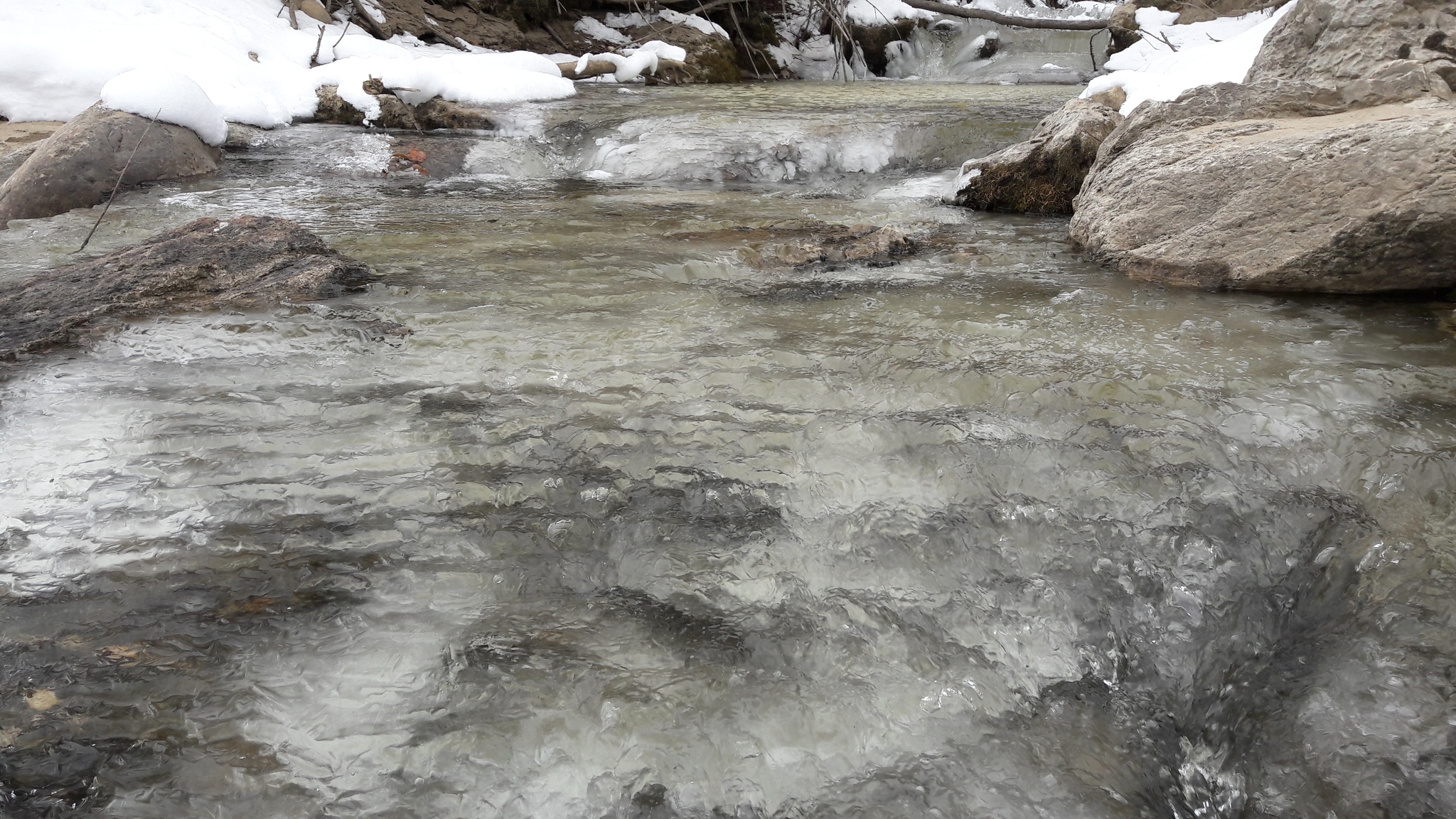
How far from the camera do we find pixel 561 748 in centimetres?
168

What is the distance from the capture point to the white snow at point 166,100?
6.09 metres

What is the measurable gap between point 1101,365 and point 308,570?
8.69 ft

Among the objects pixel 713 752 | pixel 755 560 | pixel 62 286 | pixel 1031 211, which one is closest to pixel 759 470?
pixel 755 560

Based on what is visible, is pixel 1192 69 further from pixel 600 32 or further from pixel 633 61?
pixel 600 32

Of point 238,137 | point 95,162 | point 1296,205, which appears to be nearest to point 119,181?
point 95,162

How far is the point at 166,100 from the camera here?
6.29 meters

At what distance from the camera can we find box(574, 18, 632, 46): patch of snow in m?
13.2

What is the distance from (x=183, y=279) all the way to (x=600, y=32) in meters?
11.4

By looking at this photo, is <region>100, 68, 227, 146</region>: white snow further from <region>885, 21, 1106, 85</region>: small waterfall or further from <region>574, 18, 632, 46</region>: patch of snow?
<region>885, 21, 1106, 85</region>: small waterfall

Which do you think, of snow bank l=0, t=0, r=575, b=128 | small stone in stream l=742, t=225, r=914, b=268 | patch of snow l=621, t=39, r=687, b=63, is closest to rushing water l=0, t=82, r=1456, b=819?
small stone in stream l=742, t=225, r=914, b=268

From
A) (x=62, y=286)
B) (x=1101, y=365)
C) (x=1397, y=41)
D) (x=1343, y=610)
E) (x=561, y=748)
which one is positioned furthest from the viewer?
(x=1397, y=41)

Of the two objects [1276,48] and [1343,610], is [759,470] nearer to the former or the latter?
[1343,610]

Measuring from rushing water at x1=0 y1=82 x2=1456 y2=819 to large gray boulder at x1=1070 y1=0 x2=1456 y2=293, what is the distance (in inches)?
10.3

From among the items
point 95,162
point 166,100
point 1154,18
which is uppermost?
point 1154,18
